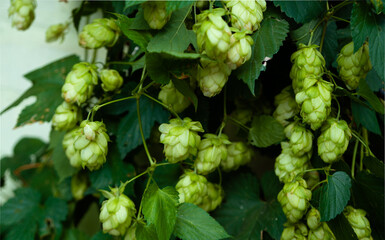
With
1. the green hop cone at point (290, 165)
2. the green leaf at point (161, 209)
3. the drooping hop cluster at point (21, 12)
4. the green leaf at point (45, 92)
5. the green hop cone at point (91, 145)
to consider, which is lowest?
the green leaf at point (45, 92)

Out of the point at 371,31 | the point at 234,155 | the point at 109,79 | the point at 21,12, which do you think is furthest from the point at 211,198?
the point at 21,12

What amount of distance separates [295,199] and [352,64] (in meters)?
0.24

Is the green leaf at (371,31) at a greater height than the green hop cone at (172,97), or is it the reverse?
the green leaf at (371,31)

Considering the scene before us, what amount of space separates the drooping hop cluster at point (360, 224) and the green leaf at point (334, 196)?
60 millimetres

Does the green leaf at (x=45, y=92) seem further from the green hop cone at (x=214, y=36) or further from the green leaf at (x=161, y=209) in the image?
the green hop cone at (x=214, y=36)

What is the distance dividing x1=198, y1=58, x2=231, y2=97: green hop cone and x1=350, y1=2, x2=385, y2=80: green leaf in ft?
0.71

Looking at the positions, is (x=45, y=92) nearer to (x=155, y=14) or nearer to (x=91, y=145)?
(x=91, y=145)

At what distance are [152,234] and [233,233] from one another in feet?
0.90

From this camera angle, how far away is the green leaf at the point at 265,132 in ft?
2.40

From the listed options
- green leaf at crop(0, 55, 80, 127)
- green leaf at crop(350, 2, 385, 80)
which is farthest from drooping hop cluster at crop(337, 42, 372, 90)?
green leaf at crop(0, 55, 80, 127)

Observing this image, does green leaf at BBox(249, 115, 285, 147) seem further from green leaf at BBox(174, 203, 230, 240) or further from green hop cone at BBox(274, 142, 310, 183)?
green leaf at BBox(174, 203, 230, 240)

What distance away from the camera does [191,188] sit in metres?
0.67

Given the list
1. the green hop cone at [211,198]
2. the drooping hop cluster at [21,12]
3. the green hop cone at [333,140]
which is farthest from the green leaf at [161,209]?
the drooping hop cluster at [21,12]

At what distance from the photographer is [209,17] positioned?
1.80ft
